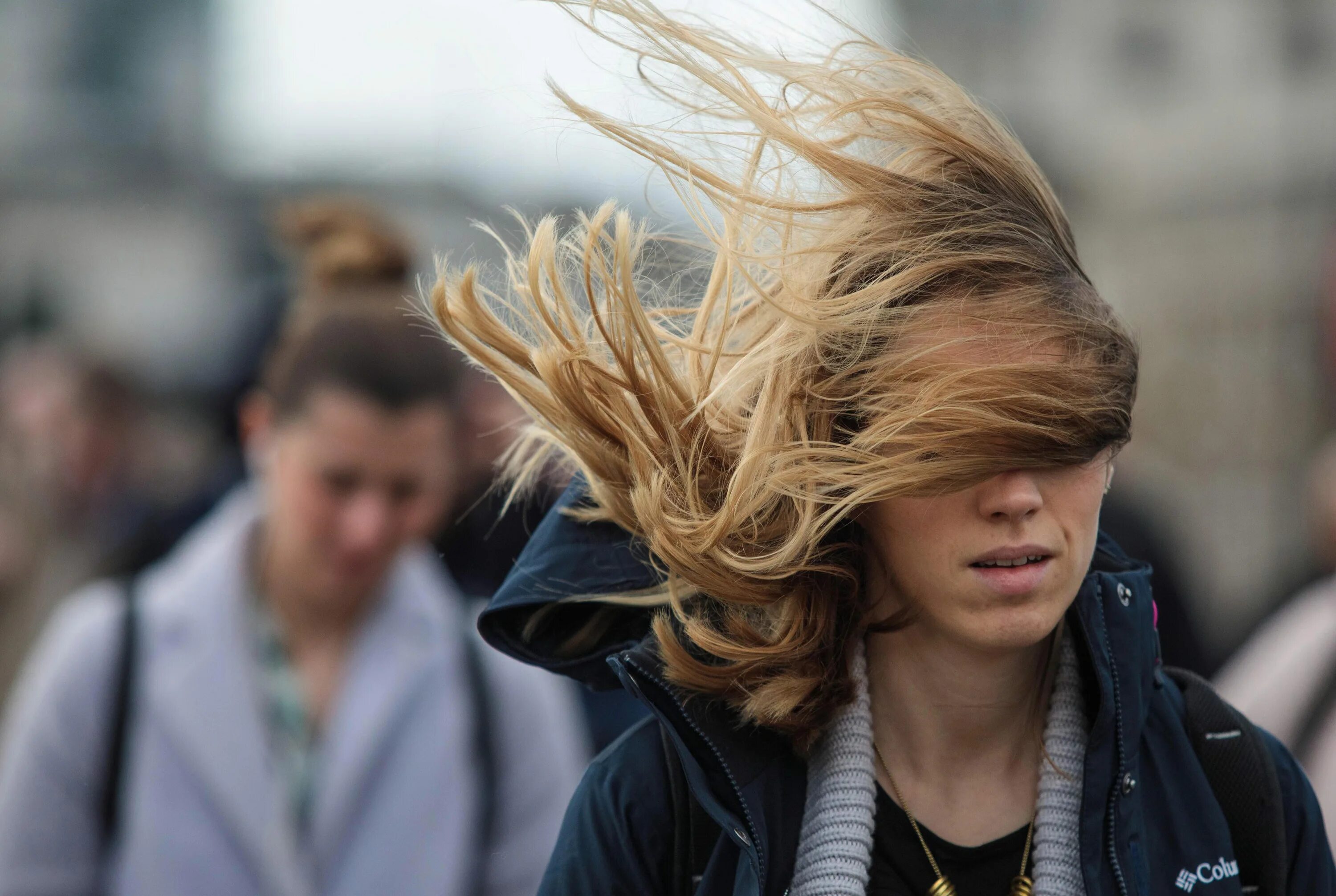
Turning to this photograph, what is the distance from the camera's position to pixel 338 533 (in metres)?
3.81

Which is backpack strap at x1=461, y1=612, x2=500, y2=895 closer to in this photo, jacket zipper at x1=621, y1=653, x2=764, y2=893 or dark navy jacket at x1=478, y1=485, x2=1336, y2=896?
dark navy jacket at x1=478, y1=485, x2=1336, y2=896

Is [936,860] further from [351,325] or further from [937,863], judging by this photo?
[351,325]

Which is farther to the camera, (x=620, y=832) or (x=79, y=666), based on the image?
(x=79, y=666)

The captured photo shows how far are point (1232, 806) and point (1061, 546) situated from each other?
45cm

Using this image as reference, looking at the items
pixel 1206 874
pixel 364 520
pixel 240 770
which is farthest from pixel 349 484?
pixel 1206 874

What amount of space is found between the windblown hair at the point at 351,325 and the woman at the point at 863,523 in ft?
5.93

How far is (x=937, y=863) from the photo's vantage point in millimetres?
1874

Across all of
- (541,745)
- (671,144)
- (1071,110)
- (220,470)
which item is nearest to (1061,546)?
(671,144)

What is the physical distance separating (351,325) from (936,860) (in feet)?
8.35

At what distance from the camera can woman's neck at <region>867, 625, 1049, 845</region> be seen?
1.91 m

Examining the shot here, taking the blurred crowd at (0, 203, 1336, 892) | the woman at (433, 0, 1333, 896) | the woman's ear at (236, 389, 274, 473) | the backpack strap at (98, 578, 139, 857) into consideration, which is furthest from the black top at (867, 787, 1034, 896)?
the woman's ear at (236, 389, 274, 473)

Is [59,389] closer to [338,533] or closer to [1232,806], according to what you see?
[338,533]

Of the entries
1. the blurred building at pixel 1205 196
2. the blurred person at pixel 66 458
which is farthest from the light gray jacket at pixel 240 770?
the blurred building at pixel 1205 196

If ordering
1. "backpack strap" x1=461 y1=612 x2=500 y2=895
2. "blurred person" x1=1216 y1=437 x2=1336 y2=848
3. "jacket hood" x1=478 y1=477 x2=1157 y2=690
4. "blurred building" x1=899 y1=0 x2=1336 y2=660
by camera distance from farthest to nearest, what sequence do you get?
"blurred building" x1=899 y1=0 x2=1336 y2=660, "backpack strap" x1=461 y1=612 x2=500 y2=895, "blurred person" x1=1216 y1=437 x2=1336 y2=848, "jacket hood" x1=478 y1=477 x2=1157 y2=690
